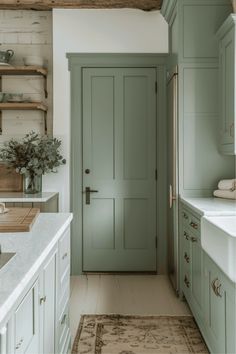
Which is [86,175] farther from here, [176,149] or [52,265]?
[52,265]

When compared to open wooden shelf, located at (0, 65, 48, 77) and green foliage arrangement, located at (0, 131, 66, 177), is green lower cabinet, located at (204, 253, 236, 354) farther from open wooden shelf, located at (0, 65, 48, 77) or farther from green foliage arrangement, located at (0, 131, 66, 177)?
open wooden shelf, located at (0, 65, 48, 77)

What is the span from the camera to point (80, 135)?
444cm

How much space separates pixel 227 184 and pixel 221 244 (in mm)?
1507

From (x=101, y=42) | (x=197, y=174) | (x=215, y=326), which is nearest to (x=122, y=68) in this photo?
(x=101, y=42)

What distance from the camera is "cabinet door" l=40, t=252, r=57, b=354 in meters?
1.63

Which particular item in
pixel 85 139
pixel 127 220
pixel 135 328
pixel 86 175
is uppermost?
pixel 85 139

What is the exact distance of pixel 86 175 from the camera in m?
4.46

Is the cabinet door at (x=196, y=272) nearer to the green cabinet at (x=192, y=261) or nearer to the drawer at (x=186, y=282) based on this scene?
the green cabinet at (x=192, y=261)

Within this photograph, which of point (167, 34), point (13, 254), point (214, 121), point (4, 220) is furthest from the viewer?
point (167, 34)

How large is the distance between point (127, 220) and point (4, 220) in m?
2.52

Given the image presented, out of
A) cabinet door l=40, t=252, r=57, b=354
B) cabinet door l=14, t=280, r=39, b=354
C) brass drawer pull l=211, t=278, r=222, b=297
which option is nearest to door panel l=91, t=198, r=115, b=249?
brass drawer pull l=211, t=278, r=222, b=297

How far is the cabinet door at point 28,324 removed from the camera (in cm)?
121

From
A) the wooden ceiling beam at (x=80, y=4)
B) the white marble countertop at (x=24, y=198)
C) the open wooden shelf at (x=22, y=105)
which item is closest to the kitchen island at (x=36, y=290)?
the white marble countertop at (x=24, y=198)

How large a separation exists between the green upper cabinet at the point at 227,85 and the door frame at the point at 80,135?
955 millimetres
